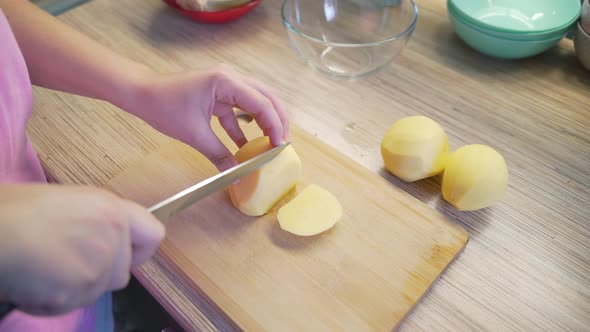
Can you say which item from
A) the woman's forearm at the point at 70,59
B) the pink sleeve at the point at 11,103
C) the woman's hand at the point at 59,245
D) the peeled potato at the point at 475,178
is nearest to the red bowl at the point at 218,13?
the woman's forearm at the point at 70,59

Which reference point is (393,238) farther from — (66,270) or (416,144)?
(66,270)

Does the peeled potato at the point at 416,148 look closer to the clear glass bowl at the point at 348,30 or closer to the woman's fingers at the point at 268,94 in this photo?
the woman's fingers at the point at 268,94

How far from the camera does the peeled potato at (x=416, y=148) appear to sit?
77cm

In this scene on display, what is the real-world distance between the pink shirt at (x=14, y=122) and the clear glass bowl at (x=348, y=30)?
58 centimetres

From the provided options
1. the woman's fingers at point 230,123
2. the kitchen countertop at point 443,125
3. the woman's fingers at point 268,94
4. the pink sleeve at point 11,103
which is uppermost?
the pink sleeve at point 11,103

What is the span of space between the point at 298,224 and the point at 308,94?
0.41 m

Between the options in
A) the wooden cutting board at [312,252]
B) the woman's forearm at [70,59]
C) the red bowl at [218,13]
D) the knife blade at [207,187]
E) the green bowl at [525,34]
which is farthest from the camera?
the red bowl at [218,13]

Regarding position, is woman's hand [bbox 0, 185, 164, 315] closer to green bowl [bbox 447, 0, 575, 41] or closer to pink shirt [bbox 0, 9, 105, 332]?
pink shirt [bbox 0, 9, 105, 332]

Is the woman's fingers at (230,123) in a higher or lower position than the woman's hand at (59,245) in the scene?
lower

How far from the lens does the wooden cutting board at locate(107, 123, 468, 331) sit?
2.15 ft

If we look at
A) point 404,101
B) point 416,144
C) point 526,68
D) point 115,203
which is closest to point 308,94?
point 404,101

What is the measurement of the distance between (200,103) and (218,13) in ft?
1.86

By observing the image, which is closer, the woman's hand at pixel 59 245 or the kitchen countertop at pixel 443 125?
the woman's hand at pixel 59 245

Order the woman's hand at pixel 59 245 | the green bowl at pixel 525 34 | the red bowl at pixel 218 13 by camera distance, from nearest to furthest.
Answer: the woman's hand at pixel 59 245 → the green bowl at pixel 525 34 → the red bowl at pixel 218 13
